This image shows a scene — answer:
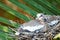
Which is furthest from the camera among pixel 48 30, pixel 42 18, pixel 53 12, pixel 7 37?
pixel 53 12

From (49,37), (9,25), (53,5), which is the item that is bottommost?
(49,37)

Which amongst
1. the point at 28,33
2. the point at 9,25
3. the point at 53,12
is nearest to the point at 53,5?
the point at 53,12

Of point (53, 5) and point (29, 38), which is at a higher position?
point (53, 5)

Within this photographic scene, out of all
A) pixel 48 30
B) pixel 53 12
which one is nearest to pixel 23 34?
pixel 48 30

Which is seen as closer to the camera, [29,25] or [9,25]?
[29,25]

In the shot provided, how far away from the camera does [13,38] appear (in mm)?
1765

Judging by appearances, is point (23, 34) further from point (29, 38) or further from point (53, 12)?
point (53, 12)

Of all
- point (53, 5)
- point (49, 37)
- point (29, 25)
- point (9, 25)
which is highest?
point (53, 5)

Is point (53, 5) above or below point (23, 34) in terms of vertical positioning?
above

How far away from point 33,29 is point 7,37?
0.25 metres

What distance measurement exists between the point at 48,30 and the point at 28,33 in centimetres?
11

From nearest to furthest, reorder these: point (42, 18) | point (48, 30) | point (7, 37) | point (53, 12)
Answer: point (48, 30)
point (42, 18)
point (7, 37)
point (53, 12)

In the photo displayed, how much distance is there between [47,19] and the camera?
5.43ft

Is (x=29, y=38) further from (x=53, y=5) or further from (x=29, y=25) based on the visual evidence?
(x=53, y=5)
